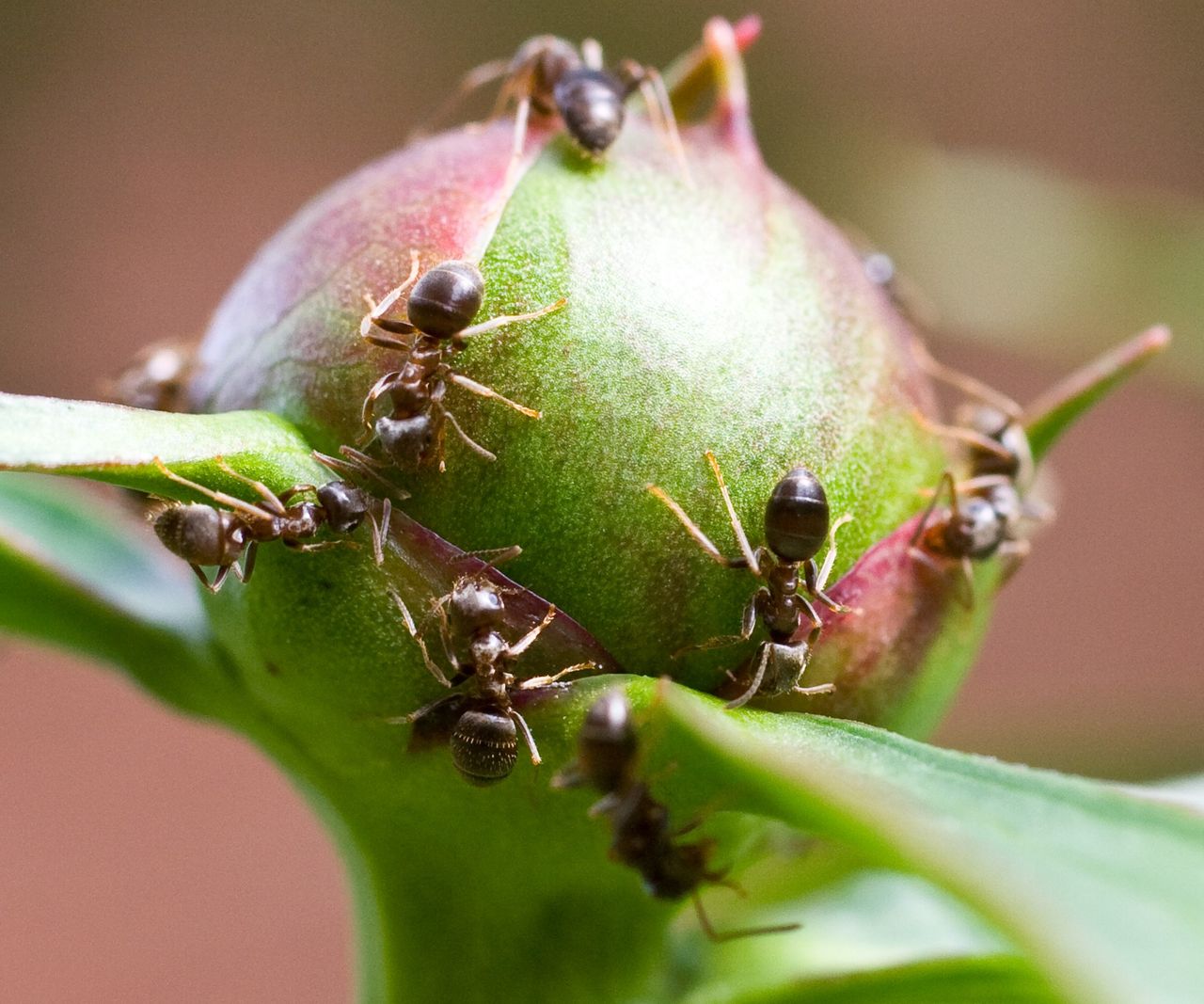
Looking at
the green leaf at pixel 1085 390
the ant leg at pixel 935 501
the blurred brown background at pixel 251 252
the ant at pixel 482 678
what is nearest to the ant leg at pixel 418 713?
the ant at pixel 482 678

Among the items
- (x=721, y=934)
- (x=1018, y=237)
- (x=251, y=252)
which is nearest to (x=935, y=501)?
(x=721, y=934)

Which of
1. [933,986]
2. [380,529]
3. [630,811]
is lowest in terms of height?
[933,986]

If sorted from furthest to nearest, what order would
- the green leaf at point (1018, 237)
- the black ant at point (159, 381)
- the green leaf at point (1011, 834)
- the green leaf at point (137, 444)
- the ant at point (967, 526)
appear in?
1. the green leaf at point (1018, 237)
2. the black ant at point (159, 381)
3. the ant at point (967, 526)
4. the green leaf at point (137, 444)
5. the green leaf at point (1011, 834)

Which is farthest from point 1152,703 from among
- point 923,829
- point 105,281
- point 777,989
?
point 105,281

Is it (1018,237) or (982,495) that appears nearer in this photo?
(982,495)

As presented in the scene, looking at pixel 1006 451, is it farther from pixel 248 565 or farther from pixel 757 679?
pixel 248 565

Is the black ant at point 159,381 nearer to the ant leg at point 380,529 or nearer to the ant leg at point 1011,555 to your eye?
the ant leg at point 380,529

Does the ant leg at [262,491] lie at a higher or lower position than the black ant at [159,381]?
higher
